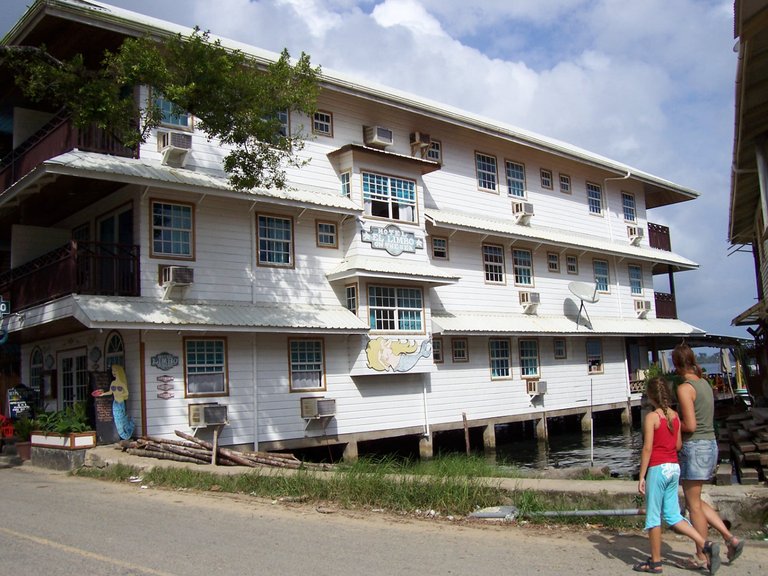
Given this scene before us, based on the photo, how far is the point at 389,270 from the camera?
20.5m

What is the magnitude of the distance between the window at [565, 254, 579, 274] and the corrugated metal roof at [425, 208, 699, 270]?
29.6 inches

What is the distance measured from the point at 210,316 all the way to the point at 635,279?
21376 millimetres

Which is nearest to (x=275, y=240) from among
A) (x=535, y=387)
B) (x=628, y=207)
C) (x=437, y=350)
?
(x=437, y=350)

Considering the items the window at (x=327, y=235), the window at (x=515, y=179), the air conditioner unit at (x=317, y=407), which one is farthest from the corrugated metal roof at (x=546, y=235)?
the air conditioner unit at (x=317, y=407)

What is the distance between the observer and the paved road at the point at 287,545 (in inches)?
276

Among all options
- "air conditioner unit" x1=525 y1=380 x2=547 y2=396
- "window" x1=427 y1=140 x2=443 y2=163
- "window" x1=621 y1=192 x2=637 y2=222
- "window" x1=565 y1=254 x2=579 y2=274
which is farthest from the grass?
"window" x1=621 y1=192 x2=637 y2=222

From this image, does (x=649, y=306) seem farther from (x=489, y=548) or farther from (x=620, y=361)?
(x=489, y=548)

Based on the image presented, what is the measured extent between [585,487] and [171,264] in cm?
1176

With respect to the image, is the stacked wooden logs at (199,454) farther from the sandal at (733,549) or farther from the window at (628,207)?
the window at (628,207)

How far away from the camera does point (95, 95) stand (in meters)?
14.5

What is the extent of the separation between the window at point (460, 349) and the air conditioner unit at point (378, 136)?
21.6ft

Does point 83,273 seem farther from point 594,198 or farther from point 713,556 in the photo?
point 594,198

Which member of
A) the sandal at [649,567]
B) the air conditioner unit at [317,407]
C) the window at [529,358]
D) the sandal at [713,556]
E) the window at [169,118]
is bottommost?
the sandal at [649,567]

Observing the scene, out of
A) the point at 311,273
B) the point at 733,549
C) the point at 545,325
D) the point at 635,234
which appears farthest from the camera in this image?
the point at 635,234
